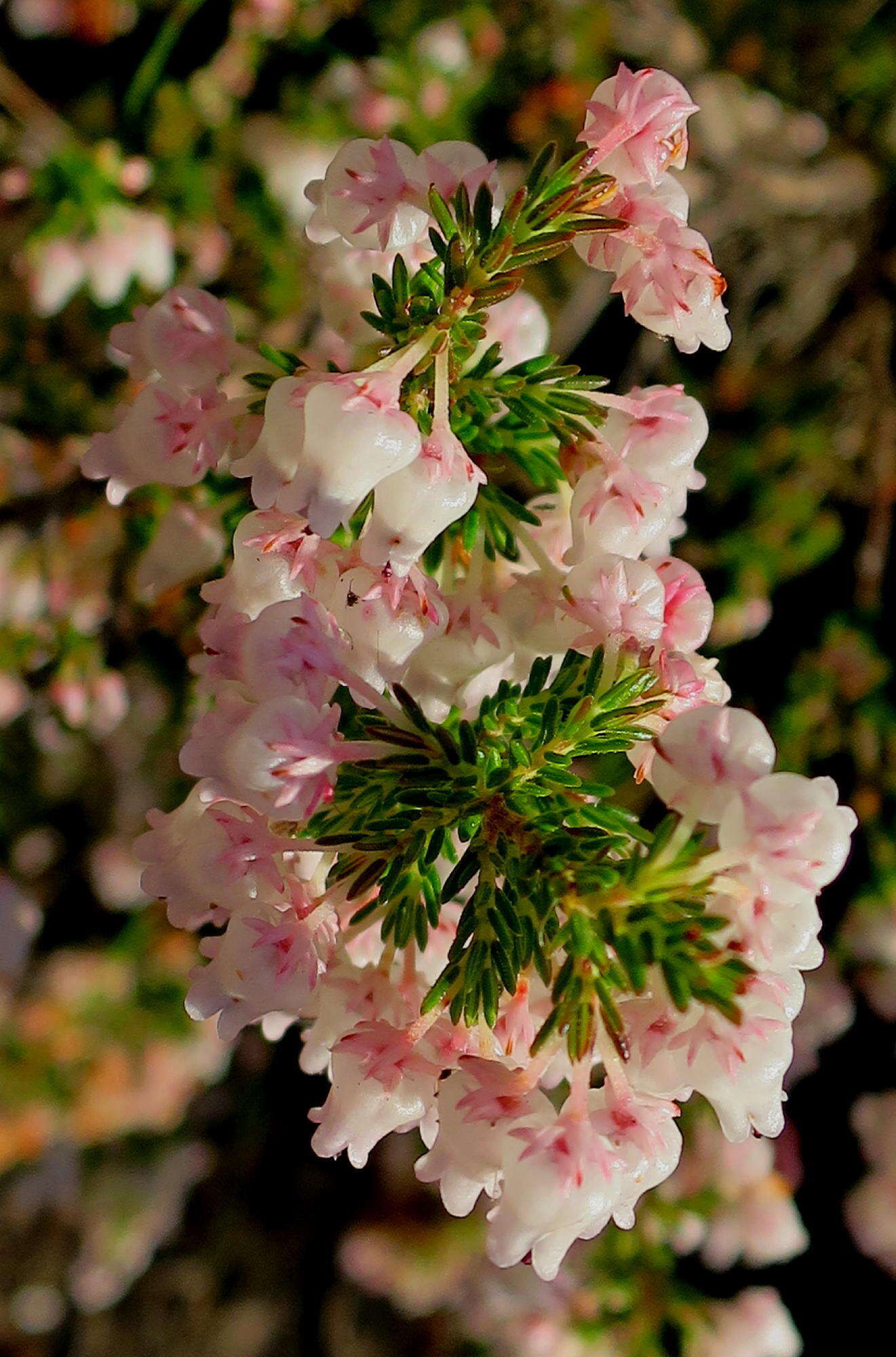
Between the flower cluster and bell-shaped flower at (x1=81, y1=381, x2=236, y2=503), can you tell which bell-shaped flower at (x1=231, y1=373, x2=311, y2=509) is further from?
bell-shaped flower at (x1=81, y1=381, x2=236, y2=503)

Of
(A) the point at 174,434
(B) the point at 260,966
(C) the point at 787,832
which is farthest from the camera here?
(A) the point at 174,434

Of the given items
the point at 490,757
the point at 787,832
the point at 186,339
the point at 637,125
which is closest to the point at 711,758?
the point at 787,832

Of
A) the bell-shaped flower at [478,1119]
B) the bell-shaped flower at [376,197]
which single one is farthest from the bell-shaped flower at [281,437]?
the bell-shaped flower at [478,1119]

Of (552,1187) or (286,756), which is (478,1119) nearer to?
(552,1187)

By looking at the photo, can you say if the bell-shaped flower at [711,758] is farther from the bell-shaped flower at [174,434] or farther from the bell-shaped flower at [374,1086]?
the bell-shaped flower at [174,434]

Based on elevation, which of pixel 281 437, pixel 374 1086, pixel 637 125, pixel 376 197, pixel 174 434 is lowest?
pixel 374 1086

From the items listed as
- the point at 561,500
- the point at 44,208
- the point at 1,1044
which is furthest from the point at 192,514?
the point at 1,1044

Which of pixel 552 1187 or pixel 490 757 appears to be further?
pixel 490 757

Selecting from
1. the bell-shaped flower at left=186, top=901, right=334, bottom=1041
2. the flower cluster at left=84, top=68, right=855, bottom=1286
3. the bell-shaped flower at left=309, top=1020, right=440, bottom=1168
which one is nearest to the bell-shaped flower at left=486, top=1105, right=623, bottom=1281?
the flower cluster at left=84, top=68, right=855, bottom=1286

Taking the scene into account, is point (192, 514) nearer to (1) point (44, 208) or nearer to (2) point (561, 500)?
(2) point (561, 500)
